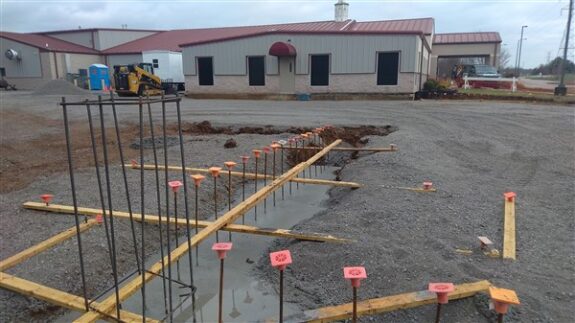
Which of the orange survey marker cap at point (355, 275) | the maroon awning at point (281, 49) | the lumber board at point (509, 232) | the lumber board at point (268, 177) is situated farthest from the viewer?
the maroon awning at point (281, 49)

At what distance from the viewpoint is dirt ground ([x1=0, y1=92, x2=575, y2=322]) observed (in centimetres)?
351

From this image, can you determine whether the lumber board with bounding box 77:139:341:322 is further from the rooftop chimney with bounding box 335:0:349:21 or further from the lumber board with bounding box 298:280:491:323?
the rooftop chimney with bounding box 335:0:349:21

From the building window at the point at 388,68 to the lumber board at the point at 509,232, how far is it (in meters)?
18.1

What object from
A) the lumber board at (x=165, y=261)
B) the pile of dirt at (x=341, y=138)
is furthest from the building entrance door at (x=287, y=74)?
the lumber board at (x=165, y=261)

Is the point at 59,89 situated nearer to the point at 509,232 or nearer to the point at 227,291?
the point at 227,291

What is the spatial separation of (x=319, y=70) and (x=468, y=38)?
76.4 feet

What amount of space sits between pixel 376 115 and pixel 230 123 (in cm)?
533

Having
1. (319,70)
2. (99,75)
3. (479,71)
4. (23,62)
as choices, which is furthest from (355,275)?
(23,62)

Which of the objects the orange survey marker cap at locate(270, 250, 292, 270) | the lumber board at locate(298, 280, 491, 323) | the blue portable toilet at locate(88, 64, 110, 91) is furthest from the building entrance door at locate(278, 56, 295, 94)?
the orange survey marker cap at locate(270, 250, 292, 270)

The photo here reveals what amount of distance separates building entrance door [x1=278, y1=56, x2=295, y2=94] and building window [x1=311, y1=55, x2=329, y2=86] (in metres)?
1.14

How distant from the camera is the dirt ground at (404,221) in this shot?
138 inches

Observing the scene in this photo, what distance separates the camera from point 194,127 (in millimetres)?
12789

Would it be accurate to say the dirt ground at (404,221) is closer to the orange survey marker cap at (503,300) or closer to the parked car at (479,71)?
the orange survey marker cap at (503,300)

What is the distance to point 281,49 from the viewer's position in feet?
73.8
